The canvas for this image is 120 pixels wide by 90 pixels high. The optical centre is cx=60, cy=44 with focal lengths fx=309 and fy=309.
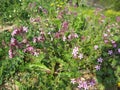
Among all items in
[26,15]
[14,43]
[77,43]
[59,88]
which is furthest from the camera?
[26,15]

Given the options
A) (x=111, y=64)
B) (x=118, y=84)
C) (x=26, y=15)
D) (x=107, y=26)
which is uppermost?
(x=26, y=15)

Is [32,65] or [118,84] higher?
[32,65]

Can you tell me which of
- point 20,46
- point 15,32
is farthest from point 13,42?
point 15,32

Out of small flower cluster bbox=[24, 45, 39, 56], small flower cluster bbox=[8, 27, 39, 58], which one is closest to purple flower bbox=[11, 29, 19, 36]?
small flower cluster bbox=[8, 27, 39, 58]

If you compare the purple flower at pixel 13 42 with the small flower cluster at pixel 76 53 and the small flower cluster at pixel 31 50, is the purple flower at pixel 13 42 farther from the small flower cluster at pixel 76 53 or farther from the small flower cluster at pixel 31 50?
the small flower cluster at pixel 76 53

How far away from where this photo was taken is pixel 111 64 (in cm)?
525

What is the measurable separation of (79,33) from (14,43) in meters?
1.33

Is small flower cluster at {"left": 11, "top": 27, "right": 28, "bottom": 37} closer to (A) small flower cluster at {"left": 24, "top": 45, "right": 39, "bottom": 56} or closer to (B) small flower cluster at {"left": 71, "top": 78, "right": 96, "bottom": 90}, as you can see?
(A) small flower cluster at {"left": 24, "top": 45, "right": 39, "bottom": 56}

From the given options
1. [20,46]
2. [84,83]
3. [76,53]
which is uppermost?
[20,46]

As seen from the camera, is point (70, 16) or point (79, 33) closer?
point (79, 33)

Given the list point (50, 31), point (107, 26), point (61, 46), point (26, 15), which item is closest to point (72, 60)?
point (61, 46)

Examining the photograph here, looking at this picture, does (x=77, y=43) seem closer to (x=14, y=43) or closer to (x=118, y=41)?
(x=118, y=41)

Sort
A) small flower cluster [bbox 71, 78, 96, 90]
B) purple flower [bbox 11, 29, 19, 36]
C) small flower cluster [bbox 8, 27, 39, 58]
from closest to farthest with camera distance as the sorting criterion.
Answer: small flower cluster [bbox 71, 78, 96, 90]
small flower cluster [bbox 8, 27, 39, 58]
purple flower [bbox 11, 29, 19, 36]

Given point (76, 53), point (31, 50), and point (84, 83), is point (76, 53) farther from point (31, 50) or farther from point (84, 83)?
point (31, 50)
